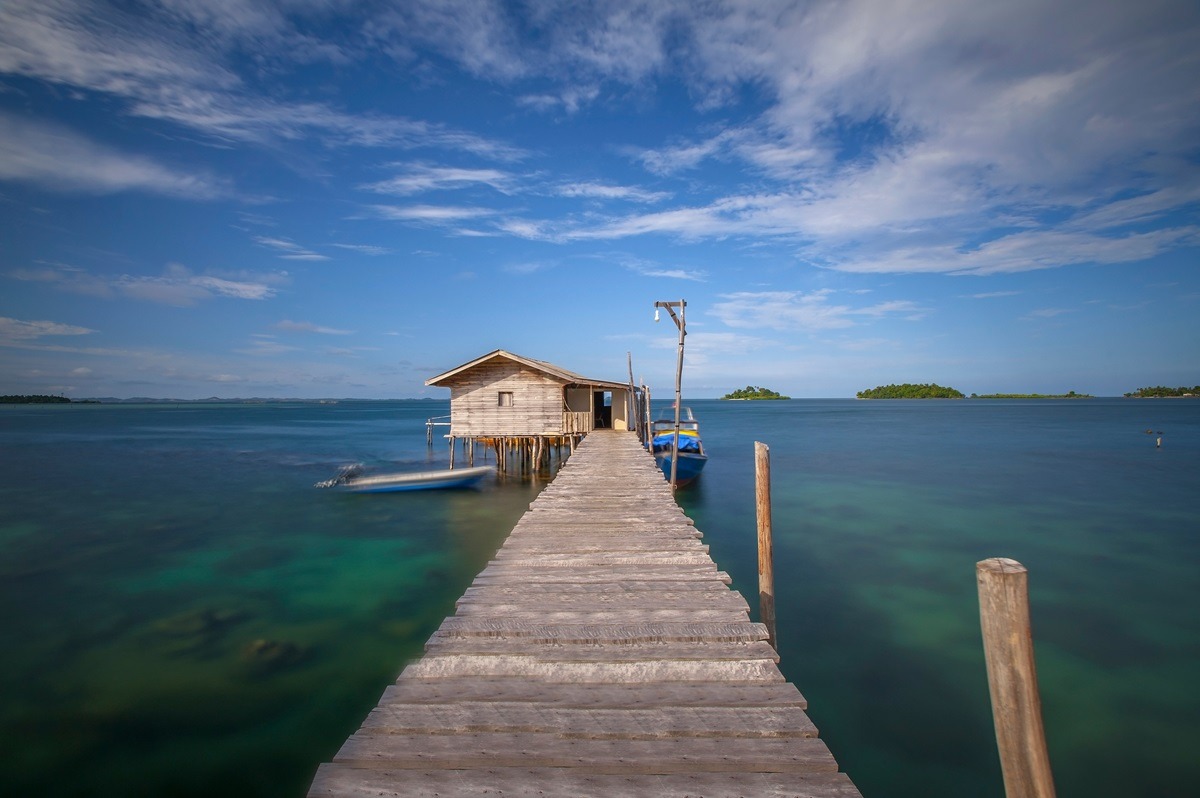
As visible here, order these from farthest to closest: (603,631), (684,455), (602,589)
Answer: (684,455)
(602,589)
(603,631)

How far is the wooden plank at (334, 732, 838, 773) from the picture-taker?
9.82 ft

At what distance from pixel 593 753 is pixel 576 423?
69.1 ft

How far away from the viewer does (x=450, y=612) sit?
10.8 metres

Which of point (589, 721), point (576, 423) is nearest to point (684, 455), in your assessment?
point (576, 423)

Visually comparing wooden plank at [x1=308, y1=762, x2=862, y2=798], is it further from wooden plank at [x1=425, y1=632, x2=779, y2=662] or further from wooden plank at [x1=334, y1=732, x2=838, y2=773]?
wooden plank at [x1=425, y1=632, x2=779, y2=662]

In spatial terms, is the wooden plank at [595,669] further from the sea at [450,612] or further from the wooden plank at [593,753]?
the sea at [450,612]

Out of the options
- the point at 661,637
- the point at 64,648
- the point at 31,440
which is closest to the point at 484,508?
the point at 64,648

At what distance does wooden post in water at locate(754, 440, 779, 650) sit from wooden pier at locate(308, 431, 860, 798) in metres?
1.10

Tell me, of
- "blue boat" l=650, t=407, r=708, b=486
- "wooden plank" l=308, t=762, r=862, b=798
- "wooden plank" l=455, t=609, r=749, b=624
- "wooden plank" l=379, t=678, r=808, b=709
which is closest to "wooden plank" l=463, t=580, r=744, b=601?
"wooden plank" l=455, t=609, r=749, b=624

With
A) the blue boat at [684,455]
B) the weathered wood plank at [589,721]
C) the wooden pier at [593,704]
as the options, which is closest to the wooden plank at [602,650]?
the wooden pier at [593,704]

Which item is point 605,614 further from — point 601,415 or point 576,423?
point 601,415

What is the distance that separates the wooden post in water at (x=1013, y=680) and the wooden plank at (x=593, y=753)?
905 mm

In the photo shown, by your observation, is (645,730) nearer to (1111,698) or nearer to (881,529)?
(1111,698)

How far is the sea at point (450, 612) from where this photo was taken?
6535 millimetres
